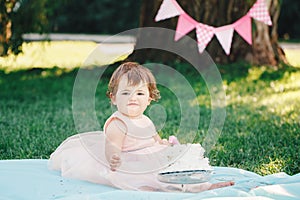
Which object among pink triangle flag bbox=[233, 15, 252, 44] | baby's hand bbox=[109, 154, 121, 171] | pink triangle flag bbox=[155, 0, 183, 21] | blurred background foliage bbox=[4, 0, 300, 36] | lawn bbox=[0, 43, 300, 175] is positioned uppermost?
pink triangle flag bbox=[155, 0, 183, 21]

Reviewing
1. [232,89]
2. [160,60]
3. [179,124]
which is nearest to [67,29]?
[160,60]

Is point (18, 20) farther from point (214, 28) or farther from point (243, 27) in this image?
point (243, 27)

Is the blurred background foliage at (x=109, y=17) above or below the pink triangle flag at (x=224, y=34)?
below

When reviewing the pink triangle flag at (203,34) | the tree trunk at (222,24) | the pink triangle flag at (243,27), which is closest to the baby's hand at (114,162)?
the pink triangle flag at (203,34)

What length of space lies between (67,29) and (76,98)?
12.8 m

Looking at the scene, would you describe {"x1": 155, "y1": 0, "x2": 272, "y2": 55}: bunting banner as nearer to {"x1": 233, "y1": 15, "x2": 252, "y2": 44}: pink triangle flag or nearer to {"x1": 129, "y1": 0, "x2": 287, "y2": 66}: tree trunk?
{"x1": 233, "y1": 15, "x2": 252, "y2": 44}: pink triangle flag

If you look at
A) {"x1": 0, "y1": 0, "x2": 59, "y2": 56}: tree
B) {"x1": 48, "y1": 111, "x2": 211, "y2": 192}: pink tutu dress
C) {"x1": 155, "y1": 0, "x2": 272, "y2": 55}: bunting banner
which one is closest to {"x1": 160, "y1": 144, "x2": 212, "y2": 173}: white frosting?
{"x1": 48, "y1": 111, "x2": 211, "y2": 192}: pink tutu dress

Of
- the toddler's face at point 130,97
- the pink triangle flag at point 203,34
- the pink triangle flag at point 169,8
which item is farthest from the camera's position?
the pink triangle flag at point 203,34

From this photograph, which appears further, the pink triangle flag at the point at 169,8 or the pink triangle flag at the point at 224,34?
the pink triangle flag at the point at 224,34

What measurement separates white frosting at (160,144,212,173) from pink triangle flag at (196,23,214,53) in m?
2.55

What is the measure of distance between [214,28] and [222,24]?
5.62 feet

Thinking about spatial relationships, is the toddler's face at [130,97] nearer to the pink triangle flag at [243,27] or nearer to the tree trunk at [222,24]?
the pink triangle flag at [243,27]

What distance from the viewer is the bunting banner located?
5.10 metres

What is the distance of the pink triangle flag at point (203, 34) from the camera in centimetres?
547
